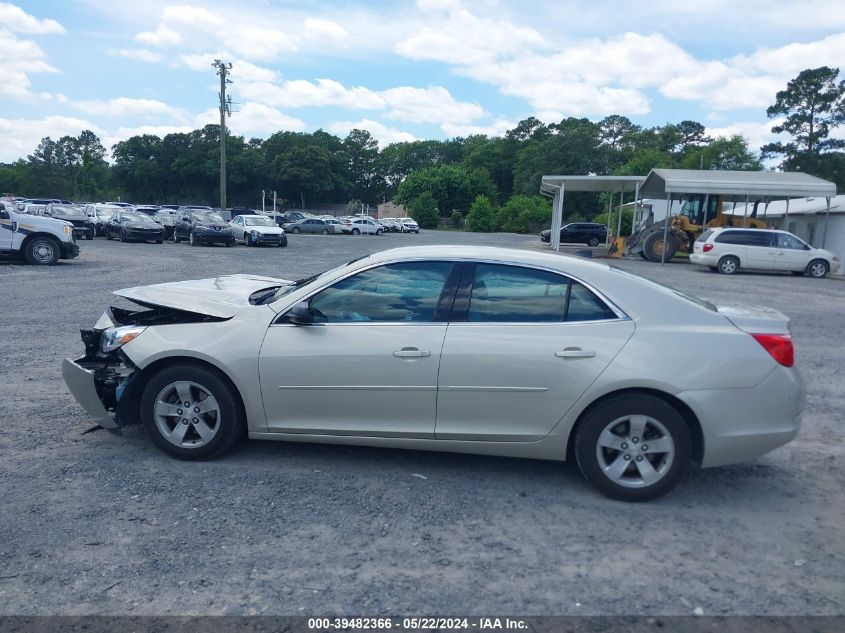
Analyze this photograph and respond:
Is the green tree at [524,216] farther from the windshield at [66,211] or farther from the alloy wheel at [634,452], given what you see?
the alloy wheel at [634,452]

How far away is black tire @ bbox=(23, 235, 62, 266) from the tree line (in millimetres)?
54402

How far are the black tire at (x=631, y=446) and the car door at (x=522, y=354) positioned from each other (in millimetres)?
195

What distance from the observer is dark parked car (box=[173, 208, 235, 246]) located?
30.3 meters

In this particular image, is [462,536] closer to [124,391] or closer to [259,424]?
[259,424]

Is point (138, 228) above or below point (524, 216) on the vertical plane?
below

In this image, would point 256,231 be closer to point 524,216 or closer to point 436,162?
point 524,216

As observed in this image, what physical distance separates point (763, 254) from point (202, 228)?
2210cm

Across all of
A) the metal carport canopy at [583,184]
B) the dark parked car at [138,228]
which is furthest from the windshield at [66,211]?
the metal carport canopy at [583,184]

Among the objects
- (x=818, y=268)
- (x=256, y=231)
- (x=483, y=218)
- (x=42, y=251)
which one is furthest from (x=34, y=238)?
(x=483, y=218)

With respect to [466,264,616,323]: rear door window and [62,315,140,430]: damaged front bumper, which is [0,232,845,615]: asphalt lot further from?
[466,264,616,323]: rear door window

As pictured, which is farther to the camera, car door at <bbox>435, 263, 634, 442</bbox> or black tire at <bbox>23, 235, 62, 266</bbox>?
black tire at <bbox>23, 235, 62, 266</bbox>

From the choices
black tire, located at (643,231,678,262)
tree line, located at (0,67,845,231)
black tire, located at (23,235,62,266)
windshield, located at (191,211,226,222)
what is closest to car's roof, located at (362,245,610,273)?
black tire, located at (23,235,62,266)

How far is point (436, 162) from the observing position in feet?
367

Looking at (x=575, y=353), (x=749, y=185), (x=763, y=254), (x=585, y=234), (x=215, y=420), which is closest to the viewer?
(x=575, y=353)
